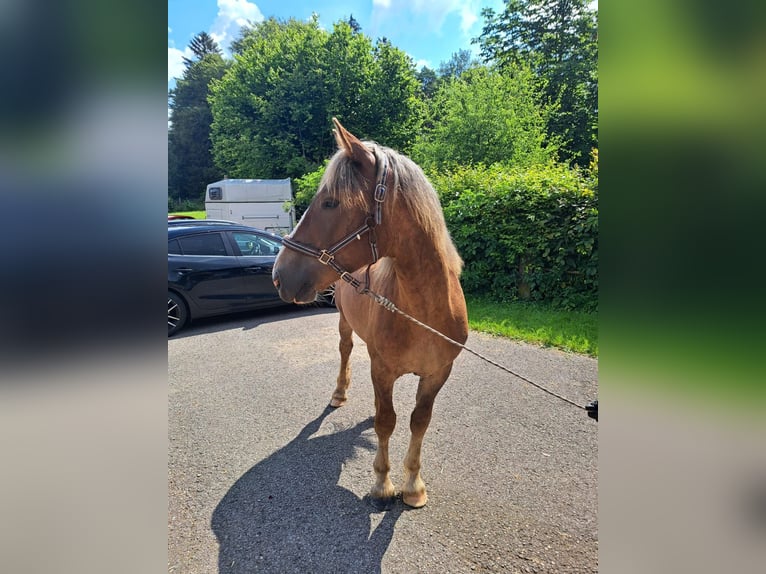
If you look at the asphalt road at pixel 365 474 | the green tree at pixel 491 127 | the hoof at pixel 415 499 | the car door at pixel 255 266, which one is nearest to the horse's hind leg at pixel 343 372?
the asphalt road at pixel 365 474

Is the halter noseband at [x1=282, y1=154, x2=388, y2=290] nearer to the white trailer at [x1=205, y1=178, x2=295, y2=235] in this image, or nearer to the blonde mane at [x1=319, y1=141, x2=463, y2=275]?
the blonde mane at [x1=319, y1=141, x2=463, y2=275]

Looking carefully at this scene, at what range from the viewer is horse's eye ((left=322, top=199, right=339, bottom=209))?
71.7 inches

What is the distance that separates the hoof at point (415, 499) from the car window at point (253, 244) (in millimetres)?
5799

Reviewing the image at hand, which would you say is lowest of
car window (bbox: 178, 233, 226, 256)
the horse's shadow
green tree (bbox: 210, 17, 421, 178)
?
the horse's shadow

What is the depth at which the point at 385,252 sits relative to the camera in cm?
190

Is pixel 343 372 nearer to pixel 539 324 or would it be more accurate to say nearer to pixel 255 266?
pixel 539 324

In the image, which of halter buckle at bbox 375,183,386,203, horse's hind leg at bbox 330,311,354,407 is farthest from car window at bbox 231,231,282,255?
halter buckle at bbox 375,183,386,203

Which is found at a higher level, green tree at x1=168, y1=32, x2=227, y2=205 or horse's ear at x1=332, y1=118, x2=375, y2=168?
green tree at x1=168, y1=32, x2=227, y2=205

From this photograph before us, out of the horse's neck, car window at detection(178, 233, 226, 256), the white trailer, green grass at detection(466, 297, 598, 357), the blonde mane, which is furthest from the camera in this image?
the white trailer

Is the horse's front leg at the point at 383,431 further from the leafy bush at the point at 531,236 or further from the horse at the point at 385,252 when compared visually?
the leafy bush at the point at 531,236

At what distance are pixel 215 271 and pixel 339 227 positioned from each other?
18.4 feet

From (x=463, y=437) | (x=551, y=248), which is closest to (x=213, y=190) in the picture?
(x=551, y=248)

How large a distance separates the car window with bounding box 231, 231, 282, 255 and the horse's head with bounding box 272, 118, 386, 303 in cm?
578
